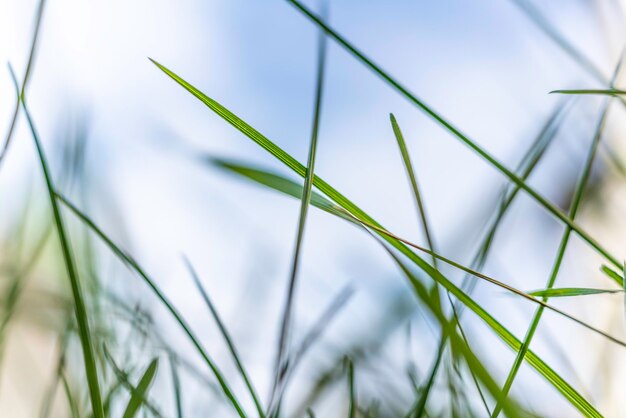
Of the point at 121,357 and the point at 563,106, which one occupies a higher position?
the point at 563,106

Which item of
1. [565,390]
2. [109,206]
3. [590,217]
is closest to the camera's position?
[565,390]

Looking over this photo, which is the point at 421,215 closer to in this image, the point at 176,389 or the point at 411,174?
the point at 411,174

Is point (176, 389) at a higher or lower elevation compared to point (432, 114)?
lower

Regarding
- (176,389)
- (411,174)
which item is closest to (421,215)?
(411,174)

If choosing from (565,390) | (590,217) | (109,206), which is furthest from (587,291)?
(590,217)

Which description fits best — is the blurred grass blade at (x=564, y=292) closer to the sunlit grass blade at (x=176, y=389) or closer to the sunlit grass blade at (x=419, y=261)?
the sunlit grass blade at (x=419, y=261)

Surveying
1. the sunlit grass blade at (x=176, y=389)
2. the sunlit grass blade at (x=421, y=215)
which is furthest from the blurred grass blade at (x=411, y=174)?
the sunlit grass blade at (x=176, y=389)

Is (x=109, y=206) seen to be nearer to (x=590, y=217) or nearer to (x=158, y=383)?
(x=158, y=383)

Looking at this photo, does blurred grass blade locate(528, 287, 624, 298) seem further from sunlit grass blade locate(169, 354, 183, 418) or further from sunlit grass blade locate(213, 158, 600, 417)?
sunlit grass blade locate(169, 354, 183, 418)
